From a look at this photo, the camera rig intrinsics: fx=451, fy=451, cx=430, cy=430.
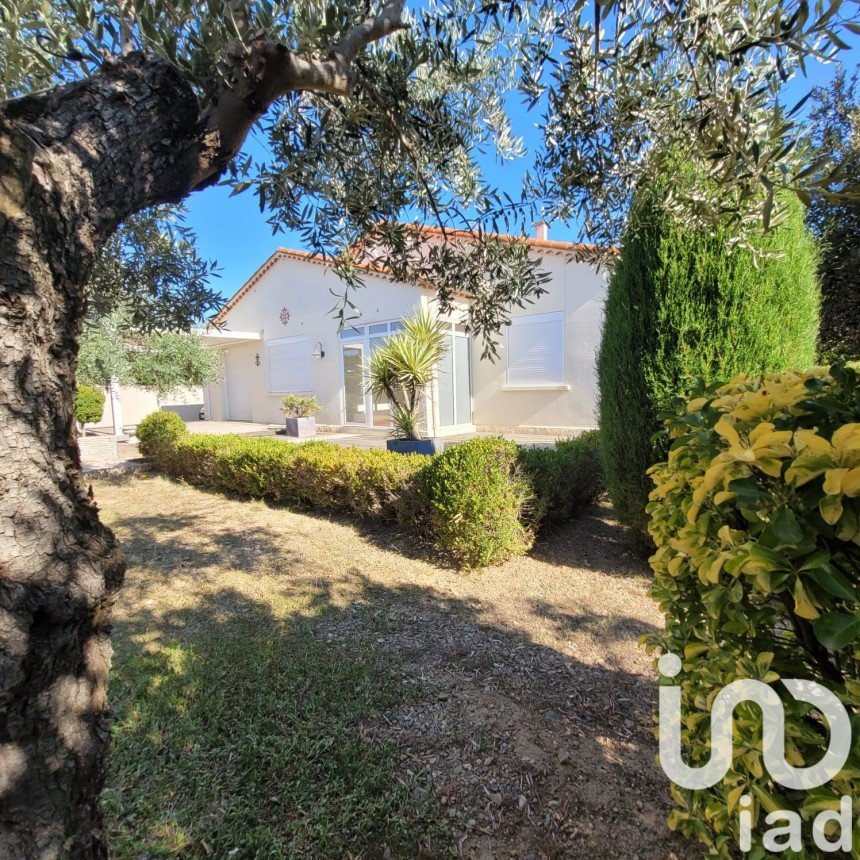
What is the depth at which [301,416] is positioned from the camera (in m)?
15.0

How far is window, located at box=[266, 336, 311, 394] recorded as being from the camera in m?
16.7

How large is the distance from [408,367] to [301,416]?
739cm

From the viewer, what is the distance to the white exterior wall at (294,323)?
1371 cm

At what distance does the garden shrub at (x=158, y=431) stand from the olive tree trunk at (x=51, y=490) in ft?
30.3

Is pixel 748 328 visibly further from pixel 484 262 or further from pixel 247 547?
pixel 247 547

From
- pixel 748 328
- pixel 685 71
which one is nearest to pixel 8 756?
pixel 685 71

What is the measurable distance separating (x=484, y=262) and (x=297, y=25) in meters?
1.89

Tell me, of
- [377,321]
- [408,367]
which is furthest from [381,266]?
[377,321]

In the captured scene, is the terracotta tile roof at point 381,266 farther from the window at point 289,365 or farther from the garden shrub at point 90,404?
the garden shrub at point 90,404

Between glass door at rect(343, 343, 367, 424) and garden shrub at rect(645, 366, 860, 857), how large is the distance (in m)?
13.5

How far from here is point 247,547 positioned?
17.7 feet

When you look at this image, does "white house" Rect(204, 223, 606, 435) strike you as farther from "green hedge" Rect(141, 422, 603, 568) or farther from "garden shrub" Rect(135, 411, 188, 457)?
"green hedge" Rect(141, 422, 603, 568)

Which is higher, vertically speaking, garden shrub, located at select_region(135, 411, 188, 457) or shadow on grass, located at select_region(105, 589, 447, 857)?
garden shrub, located at select_region(135, 411, 188, 457)

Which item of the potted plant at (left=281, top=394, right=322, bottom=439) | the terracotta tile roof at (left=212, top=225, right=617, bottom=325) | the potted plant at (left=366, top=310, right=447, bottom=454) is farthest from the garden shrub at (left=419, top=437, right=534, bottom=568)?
the potted plant at (left=281, top=394, right=322, bottom=439)
